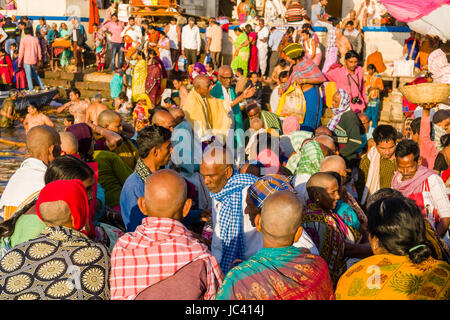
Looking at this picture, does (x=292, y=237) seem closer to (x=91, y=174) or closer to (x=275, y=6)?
(x=91, y=174)

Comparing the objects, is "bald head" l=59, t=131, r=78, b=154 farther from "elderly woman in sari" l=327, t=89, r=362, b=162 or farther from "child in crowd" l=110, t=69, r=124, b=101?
"child in crowd" l=110, t=69, r=124, b=101

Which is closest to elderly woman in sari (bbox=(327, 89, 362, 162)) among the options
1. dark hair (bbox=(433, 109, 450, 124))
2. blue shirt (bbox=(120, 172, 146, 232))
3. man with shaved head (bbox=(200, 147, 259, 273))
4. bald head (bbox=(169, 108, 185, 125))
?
dark hair (bbox=(433, 109, 450, 124))

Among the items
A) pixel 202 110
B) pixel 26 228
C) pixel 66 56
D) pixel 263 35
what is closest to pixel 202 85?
pixel 202 110

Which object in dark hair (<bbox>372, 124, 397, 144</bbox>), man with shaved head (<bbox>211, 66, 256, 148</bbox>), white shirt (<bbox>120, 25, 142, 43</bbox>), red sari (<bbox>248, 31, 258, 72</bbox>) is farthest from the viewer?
white shirt (<bbox>120, 25, 142, 43</bbox>)

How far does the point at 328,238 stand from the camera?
126 inches

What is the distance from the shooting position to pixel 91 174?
3.39m

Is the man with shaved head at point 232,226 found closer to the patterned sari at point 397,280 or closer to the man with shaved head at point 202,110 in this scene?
the patterned sari at point 397,280

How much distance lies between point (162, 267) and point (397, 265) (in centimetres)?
120

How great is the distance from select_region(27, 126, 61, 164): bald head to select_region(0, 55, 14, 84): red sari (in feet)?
41.2

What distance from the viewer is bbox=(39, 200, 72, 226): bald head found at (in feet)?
8.86

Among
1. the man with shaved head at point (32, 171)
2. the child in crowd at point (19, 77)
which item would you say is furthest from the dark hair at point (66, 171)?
the child in crowd at point (19, 77)

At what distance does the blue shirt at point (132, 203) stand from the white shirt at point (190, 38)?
10.7m

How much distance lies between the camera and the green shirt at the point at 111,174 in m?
4.64

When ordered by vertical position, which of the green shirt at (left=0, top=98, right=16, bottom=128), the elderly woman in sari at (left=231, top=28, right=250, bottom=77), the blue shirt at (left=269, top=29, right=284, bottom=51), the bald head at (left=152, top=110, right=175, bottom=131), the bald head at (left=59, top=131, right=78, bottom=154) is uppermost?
the blue shirt at (left=269, top=29, right=284, bottom=51)
